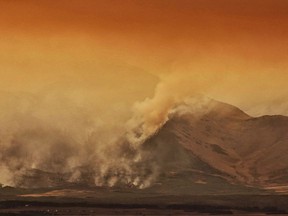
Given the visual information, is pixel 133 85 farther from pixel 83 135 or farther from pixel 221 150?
pixel 221 150

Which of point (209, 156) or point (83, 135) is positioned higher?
point (83, 135)

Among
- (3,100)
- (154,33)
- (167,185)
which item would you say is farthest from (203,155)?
(3,100)

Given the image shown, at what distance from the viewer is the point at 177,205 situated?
8992mm

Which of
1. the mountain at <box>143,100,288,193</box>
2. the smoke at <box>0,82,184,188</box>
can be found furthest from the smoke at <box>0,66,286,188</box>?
the mountain at <box>143,100,288,193</box>

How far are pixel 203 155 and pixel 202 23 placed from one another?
1593 millimetres

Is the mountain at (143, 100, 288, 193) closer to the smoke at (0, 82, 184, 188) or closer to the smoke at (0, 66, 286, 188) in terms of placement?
the smoke at (0, 66, 286, 188)

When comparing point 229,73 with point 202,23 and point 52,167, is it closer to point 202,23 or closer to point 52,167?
point 202,23

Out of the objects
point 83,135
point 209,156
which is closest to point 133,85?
point 83,135

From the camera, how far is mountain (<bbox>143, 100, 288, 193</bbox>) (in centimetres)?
909

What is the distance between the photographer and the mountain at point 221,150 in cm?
909

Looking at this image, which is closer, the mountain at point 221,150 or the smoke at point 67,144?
the smoke at point 67,144

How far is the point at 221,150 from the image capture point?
9.14 metres

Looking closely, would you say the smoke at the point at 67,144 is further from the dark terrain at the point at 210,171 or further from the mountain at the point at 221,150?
the mountain at the point at 221,150

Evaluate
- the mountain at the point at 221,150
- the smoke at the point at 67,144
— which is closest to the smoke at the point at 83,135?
the smoke at the point at 67,144
